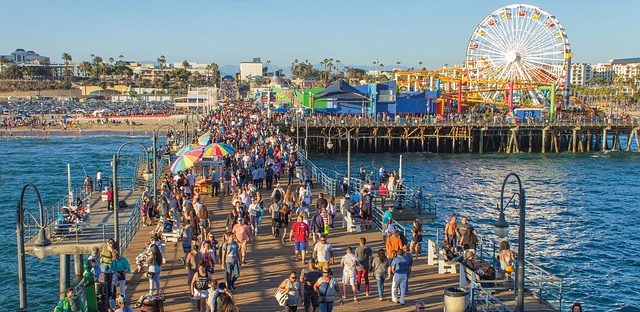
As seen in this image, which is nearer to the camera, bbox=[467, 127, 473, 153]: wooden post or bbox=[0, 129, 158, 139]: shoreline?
Answer: bbox=[467, 127, 473, 153]: wooden post

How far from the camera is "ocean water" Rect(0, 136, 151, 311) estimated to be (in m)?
20.2

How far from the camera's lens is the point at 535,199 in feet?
126

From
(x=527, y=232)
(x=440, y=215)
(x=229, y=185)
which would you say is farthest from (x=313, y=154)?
(x=229, y=185)

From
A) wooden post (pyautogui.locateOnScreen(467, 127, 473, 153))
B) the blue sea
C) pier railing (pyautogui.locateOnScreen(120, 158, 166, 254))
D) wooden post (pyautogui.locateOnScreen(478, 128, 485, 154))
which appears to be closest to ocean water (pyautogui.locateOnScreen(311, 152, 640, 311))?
the blue sea

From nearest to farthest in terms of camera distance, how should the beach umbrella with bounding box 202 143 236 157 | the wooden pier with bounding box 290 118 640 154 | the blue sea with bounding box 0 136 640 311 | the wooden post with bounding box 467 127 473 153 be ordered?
1. the blue sea with bounding box 0 136 640 311
2. the beach umbrella with bounding box 202 143 236 157
3. the wooden pier with bounding box 290 118 640 154
4. the wooden post with bounding box 467 127 473 153

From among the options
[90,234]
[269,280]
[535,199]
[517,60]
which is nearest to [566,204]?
[535,199]

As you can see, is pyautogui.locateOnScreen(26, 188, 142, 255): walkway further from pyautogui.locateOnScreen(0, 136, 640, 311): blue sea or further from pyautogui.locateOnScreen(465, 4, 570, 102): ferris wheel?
A: pyautogui.locateOnScreen(465, 4, 570, 102): ferris wheel

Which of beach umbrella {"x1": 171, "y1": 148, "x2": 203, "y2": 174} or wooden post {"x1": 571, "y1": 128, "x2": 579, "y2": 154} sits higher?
beach umbrella {"x1": 171, "y1": 148, "x2": 203, "y2": 174}

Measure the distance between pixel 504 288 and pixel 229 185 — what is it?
41.4ft

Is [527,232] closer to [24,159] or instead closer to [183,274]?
[183,274]

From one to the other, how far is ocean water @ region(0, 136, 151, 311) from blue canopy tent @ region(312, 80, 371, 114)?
1906cm

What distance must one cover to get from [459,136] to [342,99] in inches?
517

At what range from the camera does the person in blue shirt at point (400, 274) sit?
39.1 ft

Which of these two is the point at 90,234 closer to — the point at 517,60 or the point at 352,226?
the point at 352,226
